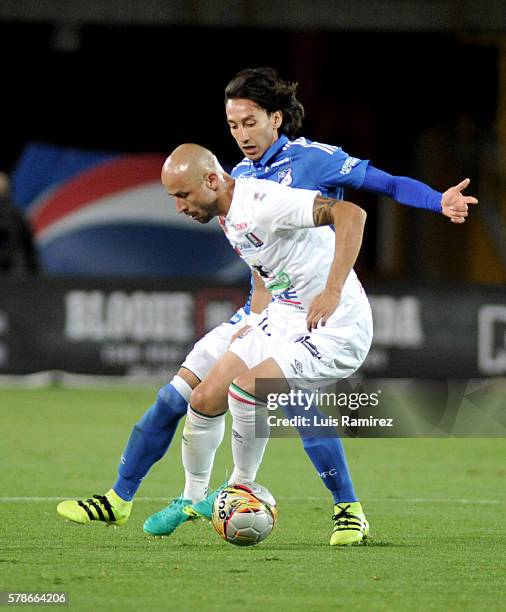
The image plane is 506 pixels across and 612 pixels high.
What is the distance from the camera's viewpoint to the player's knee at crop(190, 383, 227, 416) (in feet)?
20.0

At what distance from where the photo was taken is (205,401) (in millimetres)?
6121

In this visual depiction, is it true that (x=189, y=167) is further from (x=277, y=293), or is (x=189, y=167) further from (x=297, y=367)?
(x=297, y=367)

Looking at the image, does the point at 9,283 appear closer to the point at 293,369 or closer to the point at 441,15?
the point at 441,15

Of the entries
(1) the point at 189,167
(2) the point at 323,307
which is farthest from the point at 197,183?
(2) the point at 323,307

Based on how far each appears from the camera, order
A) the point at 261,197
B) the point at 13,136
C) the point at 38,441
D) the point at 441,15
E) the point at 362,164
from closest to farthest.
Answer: the point at 261,197 → the point at 362,164 → the point at 38,441 → the point at 441,15 → the point at 13,136

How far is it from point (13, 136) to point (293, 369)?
16246mm

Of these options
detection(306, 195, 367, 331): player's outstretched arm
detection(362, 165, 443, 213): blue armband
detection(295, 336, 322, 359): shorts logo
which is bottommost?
detection(295, 336, 322, 359): shorts logo

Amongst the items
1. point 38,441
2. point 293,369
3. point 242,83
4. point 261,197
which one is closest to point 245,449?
point 293,369

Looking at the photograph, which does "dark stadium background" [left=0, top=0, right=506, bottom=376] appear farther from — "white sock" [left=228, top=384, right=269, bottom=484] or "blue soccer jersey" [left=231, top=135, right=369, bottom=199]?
"white sock" [left=228, top=384, right=269, bottom=484]

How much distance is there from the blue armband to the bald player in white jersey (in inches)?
12.0

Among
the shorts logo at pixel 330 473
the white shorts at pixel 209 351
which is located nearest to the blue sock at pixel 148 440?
the white shorts at pixel 209 351

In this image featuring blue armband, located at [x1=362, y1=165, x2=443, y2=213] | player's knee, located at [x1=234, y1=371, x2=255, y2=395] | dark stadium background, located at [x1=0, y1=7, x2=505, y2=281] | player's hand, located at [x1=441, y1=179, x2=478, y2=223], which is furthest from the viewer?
dark stadium background, located at [x1=0, y1=7, x2=505, y2=281]

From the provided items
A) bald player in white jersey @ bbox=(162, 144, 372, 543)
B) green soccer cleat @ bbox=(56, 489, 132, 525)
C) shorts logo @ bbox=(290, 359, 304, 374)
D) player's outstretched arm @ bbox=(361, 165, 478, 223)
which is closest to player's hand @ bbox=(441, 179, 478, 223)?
player's outstretched arm @ bbox=(361, 165, 478, 223)

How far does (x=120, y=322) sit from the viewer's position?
1458 centimetres
